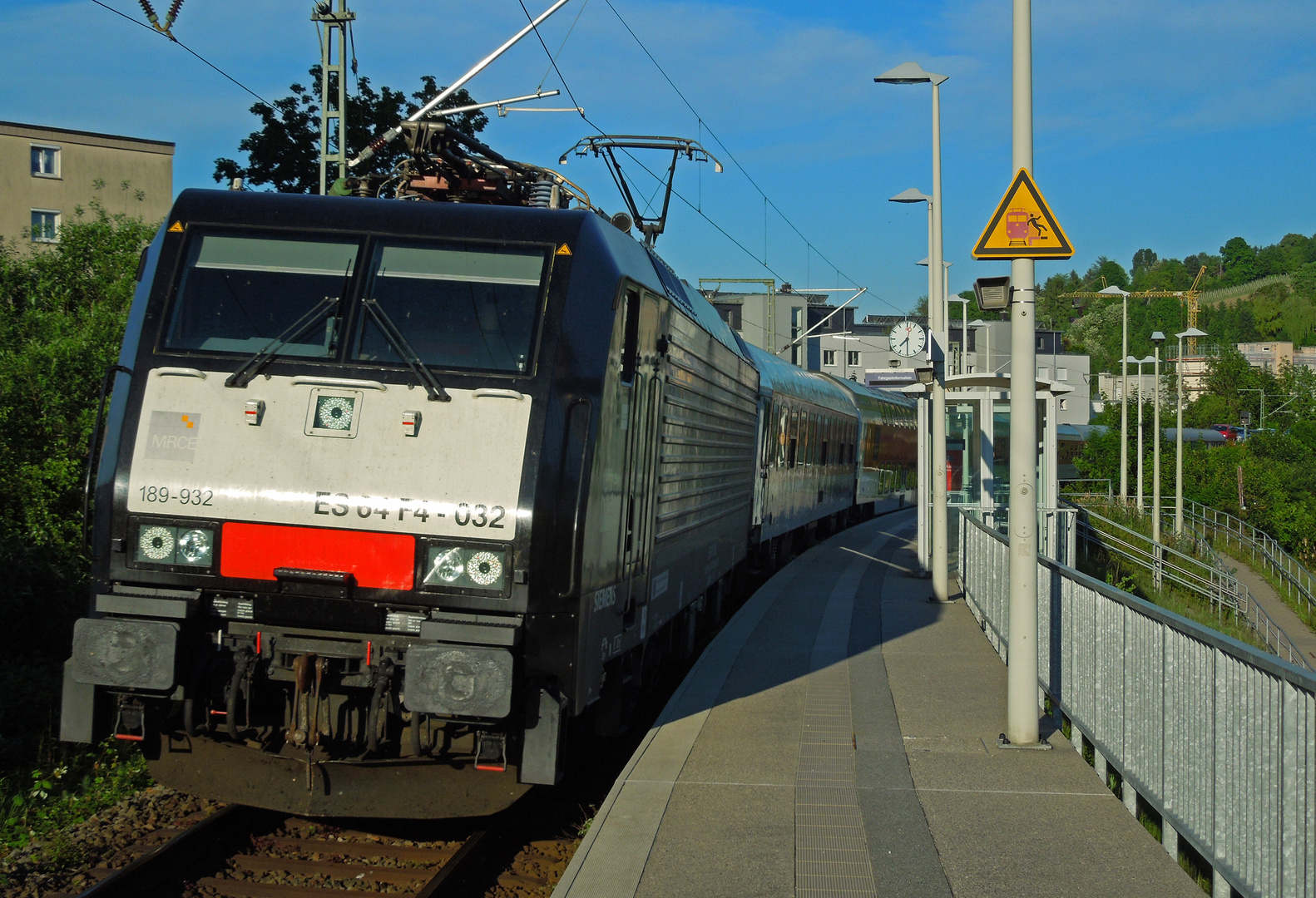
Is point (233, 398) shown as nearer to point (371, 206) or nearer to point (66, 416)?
point (371, 206)

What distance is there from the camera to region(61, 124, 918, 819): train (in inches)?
222

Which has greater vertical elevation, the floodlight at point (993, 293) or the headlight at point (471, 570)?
the floodlight at point (993, 293)

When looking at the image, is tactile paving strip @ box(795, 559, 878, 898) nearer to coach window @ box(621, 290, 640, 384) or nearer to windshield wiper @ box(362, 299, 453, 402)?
coach window @ box(621, 290, 640, 384)

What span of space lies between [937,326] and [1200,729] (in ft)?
43.7

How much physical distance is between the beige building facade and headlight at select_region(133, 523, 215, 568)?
33742 mm

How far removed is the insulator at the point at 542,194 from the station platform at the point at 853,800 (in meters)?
3.25

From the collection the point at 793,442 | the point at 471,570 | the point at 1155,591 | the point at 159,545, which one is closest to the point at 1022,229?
the point at 471,570

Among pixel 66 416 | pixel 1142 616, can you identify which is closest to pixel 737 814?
pixel 1142 616

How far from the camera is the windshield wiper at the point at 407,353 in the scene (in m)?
5.83

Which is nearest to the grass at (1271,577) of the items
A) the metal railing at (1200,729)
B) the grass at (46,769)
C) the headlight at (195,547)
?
the metal railing at (1200,729)

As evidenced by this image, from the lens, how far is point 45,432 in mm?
12773

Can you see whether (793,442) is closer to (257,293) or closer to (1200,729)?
(257,293)

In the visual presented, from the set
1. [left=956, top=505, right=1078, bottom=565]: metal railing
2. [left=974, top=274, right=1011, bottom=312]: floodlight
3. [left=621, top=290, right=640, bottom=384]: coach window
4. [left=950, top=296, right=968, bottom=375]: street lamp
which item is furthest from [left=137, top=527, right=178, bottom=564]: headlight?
[left=950, top=296, right=968, bottom=375]: street lamp

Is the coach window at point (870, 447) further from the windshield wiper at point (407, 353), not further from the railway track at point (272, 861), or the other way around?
the windshield wiper at point (407, 353)
